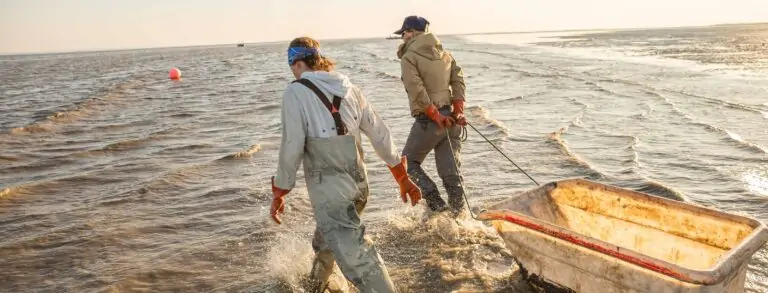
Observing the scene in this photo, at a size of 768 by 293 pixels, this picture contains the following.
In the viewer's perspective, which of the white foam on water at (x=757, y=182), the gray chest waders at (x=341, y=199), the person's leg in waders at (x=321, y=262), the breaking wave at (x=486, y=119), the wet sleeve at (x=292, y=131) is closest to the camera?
the wet sleeve at (x=292, y=131)

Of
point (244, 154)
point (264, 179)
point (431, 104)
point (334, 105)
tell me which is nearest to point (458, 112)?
point (431, 104)

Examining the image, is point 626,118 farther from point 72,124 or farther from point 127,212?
point 72,124

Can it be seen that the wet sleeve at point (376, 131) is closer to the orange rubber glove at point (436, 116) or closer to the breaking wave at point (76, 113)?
the orange rubber glove at point (436, 116)

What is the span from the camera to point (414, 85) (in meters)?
5.93

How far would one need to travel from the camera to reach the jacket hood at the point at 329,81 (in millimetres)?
3861

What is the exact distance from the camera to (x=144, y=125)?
15508 millimetres

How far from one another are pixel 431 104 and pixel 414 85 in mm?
267

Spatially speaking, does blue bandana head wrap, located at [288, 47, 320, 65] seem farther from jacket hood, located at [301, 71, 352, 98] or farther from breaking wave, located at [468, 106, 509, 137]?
breaking wave, located at [468, 106, 509, 137]

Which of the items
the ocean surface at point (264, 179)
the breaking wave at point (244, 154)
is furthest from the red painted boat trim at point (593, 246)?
the breaking wave at point (244, 154)

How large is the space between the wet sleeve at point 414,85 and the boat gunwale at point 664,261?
5.43 ft

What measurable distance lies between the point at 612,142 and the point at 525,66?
21464 millimetres

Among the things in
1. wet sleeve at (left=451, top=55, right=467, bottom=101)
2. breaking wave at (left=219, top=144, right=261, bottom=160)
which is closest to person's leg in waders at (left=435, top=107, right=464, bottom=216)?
Answer: wet sleeve at (left=451, top=55, right=467, bottom=101)

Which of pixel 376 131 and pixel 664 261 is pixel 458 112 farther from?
pixel 664 261

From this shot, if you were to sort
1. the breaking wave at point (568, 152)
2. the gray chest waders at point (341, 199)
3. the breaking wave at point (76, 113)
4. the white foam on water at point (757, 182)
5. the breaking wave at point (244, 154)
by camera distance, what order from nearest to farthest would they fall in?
1. the gray chest waders at point (341, 199)
2. the white foam on water at point (757, 182)
3. the breaking wave at point (568, 152)
4. the breaking wave at point (244, 154)
5. the breaking wave at point (76, 113)
